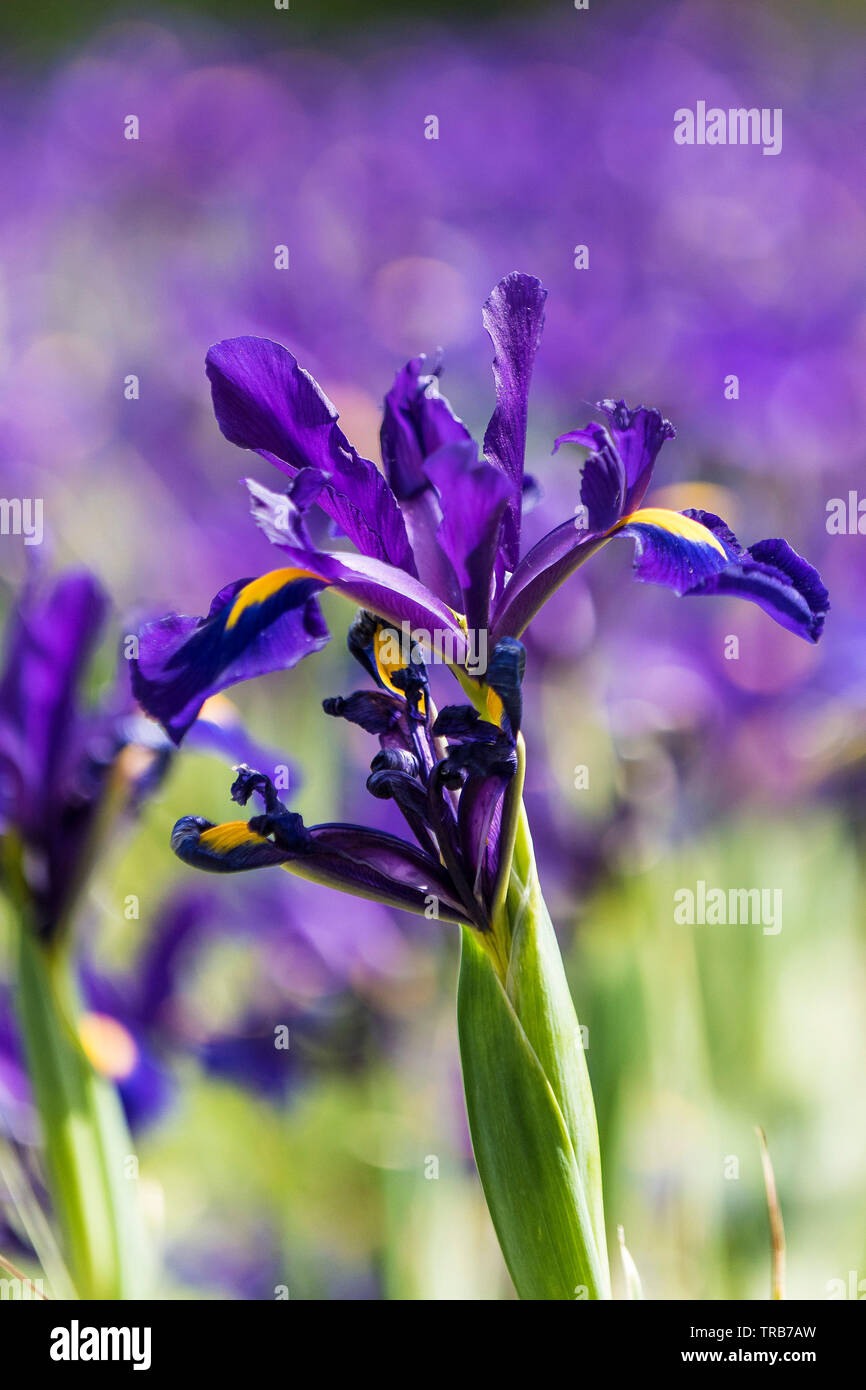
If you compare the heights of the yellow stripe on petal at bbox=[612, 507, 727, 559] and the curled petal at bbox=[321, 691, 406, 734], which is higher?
the yellow stripe on petal at bbox=[612, 507, 727, 559]

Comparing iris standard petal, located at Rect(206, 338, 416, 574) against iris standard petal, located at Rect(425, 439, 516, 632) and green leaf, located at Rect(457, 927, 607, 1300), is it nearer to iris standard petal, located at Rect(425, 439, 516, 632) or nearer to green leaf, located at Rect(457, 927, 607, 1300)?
iris standard petal, located at Rect(425, 439, 516, 632)

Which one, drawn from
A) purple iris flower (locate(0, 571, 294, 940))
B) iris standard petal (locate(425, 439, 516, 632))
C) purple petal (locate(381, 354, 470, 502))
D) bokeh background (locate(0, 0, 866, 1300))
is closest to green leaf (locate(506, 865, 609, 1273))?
iris standard petal (locate(425, 439, 516, 632))

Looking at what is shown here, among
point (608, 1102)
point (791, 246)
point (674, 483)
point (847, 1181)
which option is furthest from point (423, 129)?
point (847, 1181)

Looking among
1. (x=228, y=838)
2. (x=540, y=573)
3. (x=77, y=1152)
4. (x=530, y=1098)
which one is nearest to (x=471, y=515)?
(x=540, y=573)

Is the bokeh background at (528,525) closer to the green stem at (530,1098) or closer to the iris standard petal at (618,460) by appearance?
the green stem at (530,1098)

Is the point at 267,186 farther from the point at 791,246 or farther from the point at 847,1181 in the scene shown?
the point at 847,1181
